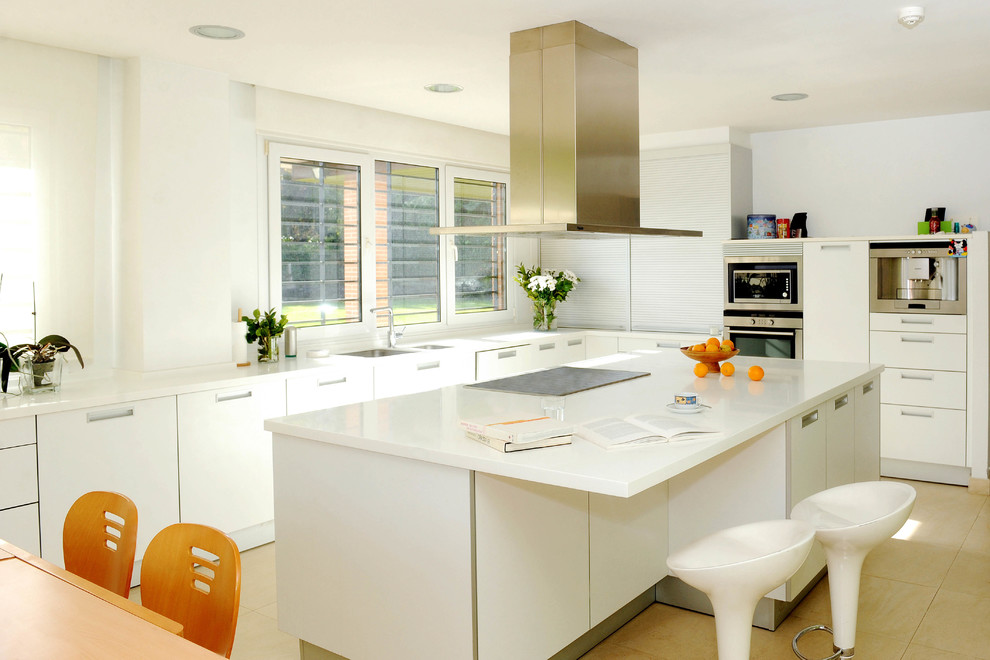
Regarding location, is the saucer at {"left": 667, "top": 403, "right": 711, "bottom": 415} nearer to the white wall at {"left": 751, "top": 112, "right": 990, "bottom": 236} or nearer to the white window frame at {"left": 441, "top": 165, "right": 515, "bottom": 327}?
the white window frame at {"left": 441, "top": 165, "right": 515, "bottom": 327}

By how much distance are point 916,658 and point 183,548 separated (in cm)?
256

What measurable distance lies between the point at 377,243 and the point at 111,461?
2467 mm

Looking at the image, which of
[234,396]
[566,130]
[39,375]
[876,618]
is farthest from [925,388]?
[39,375]

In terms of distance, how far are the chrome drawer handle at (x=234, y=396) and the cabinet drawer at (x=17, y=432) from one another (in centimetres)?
83

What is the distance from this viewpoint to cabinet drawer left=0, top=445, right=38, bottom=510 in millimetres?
3080

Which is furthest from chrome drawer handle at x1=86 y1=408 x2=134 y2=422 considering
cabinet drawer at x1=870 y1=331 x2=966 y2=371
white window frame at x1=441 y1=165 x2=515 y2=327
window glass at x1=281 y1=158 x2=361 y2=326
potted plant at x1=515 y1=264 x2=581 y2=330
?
cabinet drawer at x1=870 y1=331 x2=966 y2=371

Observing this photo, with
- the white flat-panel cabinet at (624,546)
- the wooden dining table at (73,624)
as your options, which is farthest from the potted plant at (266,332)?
the wooden dining table at (73,624)

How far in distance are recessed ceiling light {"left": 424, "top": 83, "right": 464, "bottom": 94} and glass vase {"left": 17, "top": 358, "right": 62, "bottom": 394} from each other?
2.44 m

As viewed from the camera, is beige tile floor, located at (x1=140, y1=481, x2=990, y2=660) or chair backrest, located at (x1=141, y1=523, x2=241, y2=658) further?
beige tile floor, located at (x1=140, y1=481, x2=990, y2=660)

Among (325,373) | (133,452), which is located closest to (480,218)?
(325,373)

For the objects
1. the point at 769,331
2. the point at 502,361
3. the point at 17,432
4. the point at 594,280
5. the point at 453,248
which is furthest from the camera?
the point at 594,280

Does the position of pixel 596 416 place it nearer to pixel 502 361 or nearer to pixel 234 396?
pixel 234 396

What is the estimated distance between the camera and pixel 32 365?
11.1 feet

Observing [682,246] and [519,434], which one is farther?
[682,246]
